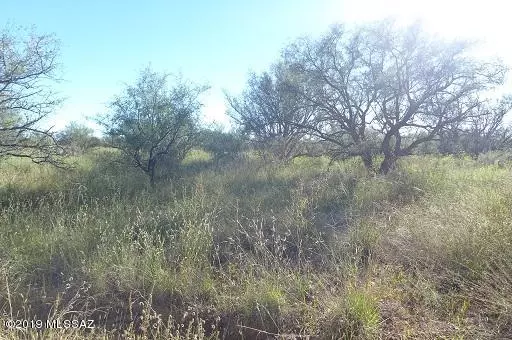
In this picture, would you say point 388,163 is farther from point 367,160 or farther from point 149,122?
point 149,122

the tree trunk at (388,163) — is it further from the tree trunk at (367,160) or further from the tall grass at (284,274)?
the tall grass at (284,274)

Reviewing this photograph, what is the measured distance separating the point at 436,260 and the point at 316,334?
1.61 m

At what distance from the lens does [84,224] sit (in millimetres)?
4641

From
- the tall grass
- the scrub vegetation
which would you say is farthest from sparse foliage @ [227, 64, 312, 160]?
the tall grass

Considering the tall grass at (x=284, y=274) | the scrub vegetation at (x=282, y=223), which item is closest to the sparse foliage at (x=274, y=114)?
the scrub vegetation at (x=282, y=223)

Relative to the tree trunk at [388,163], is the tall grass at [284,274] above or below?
below

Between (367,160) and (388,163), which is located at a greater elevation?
(367,160)

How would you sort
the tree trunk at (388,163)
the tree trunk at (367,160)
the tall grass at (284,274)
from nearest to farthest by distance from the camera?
the tall grass at (284,274)
the tree trunk at (388,163)
the tree trunk at (367,160)

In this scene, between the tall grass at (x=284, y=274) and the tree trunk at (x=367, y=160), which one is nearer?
the tall grass at (x=284, y=274)

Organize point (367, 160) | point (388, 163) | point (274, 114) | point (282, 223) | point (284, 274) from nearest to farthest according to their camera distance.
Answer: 1. point (284, 274)
2. point (282, 223)
3. point (388, 163)
4. point (367, 160)
5. point (274, 114)

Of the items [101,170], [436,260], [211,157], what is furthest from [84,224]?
[211,157]

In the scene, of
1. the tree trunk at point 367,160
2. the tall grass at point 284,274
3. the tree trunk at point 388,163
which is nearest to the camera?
the tall grass at point 284,274

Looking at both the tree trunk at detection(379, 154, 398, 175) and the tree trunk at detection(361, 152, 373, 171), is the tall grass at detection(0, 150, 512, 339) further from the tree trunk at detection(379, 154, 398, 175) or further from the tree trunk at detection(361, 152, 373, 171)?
the tree trunk at detection(361, 152, 373, 171)

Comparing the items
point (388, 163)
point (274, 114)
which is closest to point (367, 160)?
point (388, 163)
